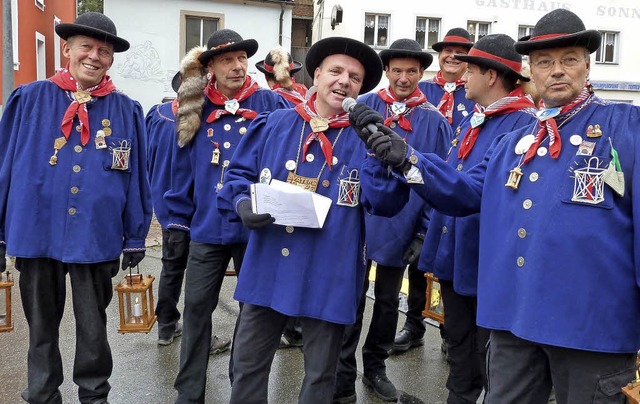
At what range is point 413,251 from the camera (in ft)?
14.2

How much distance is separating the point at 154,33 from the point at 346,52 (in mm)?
20640

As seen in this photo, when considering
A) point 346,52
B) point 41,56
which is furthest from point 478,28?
point 346,52

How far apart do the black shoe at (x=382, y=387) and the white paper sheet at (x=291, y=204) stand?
6.28 ft

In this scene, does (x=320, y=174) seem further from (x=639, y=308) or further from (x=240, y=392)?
(x=639, y=308)

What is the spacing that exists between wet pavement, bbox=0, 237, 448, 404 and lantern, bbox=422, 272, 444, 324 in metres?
0.58

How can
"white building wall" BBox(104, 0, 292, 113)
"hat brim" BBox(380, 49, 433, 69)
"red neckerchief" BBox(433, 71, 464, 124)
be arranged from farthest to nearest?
"white building wall" BBox(104, 0, 292, 113), "red neckerchief" BBox(433, 71, 464, 124), "hat brim" BBox(380, 49, 433, 69)

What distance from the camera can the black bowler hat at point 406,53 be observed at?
4734 millimetres

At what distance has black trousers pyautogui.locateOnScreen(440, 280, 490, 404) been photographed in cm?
383

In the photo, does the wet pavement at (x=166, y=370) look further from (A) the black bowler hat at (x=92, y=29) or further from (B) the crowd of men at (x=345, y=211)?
(A) the black bowler hat at (x=92, y=29)

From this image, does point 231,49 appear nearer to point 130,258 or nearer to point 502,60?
point 130,258

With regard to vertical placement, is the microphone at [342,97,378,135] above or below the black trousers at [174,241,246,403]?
above

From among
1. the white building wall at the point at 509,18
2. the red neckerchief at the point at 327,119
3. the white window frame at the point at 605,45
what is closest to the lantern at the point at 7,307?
the red neckerchief at the point at 327,119

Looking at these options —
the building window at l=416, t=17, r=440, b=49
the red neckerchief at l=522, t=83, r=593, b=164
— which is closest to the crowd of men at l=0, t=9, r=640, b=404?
the red neckerchief at l=522, t=83, r=593, b=164

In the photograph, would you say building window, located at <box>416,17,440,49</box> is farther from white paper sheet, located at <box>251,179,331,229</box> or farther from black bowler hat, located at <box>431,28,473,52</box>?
white paper sheet, located at <box>251,179,331,229</box>
